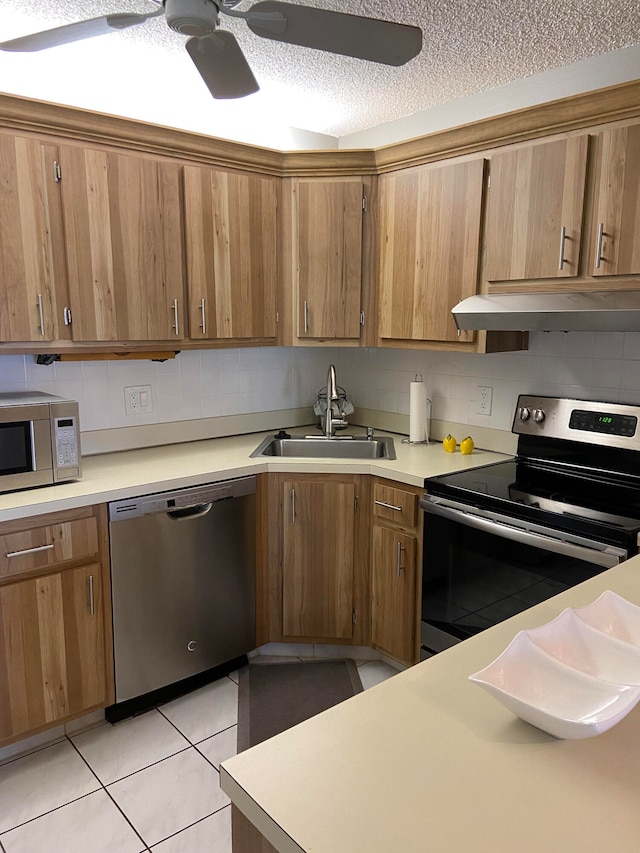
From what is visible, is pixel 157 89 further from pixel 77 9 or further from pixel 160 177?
pixel 77 9

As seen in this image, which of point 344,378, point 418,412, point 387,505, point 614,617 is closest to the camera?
point 614,617

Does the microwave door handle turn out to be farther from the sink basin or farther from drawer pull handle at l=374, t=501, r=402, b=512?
drawer pull handle at l=374, t=501, r=402, b=512

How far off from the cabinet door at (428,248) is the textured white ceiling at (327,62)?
1.21 ft

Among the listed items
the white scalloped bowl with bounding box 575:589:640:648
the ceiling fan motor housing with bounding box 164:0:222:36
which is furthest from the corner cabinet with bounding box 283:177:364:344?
the white scalloped bowl with bounding box 575:589:640:648

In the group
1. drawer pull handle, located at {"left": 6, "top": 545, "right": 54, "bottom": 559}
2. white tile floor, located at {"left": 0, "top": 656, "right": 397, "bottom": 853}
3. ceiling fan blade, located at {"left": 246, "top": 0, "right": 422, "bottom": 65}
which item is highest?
ceiling fan blade, located at {"left": 246, "top": 0, "right": 422, "bottom": 65}

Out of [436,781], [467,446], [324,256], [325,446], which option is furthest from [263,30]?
[325,446]

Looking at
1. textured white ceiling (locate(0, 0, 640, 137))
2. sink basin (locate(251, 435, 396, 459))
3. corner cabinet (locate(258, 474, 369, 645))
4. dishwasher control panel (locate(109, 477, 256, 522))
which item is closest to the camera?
textured white ceiling (locate(0, 0, 640, 137))

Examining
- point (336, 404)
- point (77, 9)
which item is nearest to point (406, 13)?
point (77, 9)

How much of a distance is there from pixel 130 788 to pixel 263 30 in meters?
2.23

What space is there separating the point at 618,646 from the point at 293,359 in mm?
2596

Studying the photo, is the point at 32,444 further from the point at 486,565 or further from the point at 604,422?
the point at 604,422

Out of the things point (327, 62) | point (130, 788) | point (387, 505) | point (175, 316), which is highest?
point (327, 62)

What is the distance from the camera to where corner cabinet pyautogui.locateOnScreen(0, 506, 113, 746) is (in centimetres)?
207

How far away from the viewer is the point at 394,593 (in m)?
2.58
